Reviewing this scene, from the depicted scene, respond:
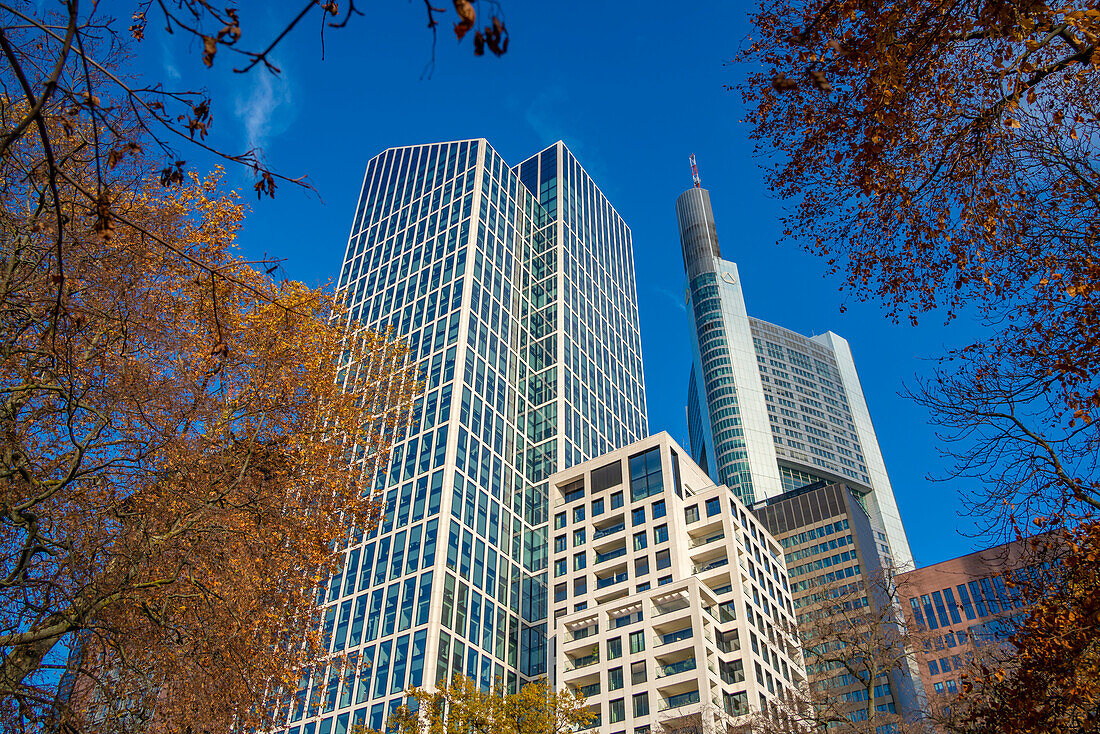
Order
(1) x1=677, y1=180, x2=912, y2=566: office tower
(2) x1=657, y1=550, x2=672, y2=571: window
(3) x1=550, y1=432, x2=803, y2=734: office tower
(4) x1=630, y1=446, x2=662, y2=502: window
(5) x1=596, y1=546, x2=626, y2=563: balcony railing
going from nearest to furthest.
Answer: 1. (3) x1=550, y1=432, x2=803, y2=734: office tower
2. (2) x1=657, y1=550, x2=672, y2=571: window
3. (5) x1=596, y1=546, x2=626, y2=563: balcony railing
4. (4) x1=630, y1=446, x2=662, y2=502: window
5. (1) x1=677, y1=180, x2=912, y2=566: office tower

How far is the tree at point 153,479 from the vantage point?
10180mm

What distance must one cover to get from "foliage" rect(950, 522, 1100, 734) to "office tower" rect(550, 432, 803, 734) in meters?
38.1

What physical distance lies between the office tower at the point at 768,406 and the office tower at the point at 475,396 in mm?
42936

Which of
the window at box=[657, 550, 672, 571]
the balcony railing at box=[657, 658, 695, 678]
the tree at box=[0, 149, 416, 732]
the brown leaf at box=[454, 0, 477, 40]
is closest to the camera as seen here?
the brown leaf at box=[454, 0, 477, 40]

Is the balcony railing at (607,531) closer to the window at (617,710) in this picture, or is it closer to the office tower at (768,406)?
the window at (617,710)

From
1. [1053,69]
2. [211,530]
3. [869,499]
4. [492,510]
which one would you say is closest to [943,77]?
[1053,69]

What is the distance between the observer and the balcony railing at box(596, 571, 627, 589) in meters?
65.9

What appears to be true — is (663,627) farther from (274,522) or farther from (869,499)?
(869,499)

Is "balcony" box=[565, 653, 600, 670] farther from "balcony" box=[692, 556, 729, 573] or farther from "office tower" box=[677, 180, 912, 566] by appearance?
"office tower" box=[677, 180, 912, 566]

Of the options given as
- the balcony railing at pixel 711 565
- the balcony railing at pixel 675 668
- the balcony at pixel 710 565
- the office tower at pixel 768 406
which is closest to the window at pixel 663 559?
the balcony at pixel 710 565

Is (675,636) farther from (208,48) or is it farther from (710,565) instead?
(208,48)

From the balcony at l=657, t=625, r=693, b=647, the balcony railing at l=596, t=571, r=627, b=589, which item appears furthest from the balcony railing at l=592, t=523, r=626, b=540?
the balcony at l=657, t=625, r=693, b=647

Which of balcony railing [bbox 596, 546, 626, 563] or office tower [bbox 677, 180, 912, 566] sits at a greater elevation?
office tower [bbox 677, 180, 912, 566]

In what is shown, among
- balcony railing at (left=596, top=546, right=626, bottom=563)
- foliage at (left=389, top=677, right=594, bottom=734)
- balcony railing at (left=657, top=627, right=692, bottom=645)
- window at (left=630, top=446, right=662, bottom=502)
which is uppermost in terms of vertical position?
window at (left=630, top=446, right=662, bottom=502)
